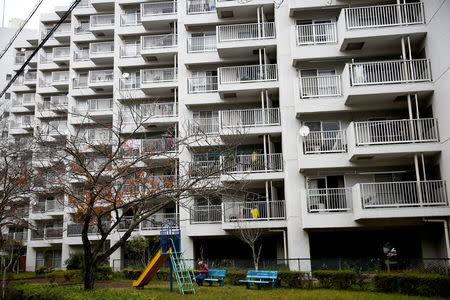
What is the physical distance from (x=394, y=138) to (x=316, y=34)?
7952mm

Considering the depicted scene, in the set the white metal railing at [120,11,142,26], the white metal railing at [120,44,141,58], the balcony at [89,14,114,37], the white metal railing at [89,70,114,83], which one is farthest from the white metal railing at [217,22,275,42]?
the balcony at [89,14,114,37]

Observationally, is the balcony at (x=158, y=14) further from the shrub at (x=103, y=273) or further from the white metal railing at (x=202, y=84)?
the shrub at (x=103, y=273)

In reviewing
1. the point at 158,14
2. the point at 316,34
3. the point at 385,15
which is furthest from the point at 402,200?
the point at 158,14

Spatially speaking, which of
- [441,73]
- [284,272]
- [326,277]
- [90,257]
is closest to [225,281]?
[284,272]

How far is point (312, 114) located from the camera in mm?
25391

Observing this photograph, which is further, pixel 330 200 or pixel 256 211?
pixel 256 211

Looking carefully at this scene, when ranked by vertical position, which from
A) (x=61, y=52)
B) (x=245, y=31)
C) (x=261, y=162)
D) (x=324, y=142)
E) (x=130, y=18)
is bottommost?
(x=261, y=162)

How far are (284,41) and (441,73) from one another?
9581 mm

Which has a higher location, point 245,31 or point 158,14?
point 158,14

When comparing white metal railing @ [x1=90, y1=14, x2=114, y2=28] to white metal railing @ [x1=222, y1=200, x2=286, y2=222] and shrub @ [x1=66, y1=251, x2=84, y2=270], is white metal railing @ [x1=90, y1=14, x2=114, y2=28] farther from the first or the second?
white metal railing @ [x1=222, y1=200, x2=286, y2=222]

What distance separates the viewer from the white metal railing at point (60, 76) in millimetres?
43941

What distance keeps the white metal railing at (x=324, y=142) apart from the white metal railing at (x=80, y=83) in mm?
25222

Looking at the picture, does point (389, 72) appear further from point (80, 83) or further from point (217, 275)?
point (80, 83)

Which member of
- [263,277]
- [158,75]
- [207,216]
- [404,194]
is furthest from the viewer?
[158,75]
